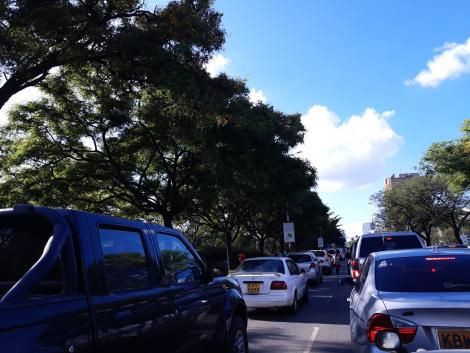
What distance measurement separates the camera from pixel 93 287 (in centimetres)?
368

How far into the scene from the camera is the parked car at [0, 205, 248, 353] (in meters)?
3.10

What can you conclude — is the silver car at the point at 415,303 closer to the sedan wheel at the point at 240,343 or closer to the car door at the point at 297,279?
the sedan wheel at the point at 240,343

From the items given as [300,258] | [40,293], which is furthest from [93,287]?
[300,258]

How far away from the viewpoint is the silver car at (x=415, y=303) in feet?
14.7

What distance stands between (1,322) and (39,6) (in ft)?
39.1

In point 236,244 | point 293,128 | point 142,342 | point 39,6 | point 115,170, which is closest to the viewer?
point 142,342

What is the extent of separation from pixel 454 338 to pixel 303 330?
685 centimetres

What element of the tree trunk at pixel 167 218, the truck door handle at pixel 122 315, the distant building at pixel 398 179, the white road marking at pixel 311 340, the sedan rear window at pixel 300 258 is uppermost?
the distant building at pixel 398 179

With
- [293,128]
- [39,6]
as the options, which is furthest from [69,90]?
[293,128]

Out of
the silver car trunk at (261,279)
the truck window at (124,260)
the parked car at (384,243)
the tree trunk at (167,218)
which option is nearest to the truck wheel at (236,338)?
the truck window at (124,260)

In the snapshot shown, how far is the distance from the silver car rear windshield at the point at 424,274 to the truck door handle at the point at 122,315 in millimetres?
2625

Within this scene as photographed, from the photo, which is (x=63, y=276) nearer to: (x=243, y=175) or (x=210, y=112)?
(x=210, y=112)

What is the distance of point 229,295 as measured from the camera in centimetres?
646

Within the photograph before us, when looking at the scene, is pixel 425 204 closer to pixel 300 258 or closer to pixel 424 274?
pixel 300 258
